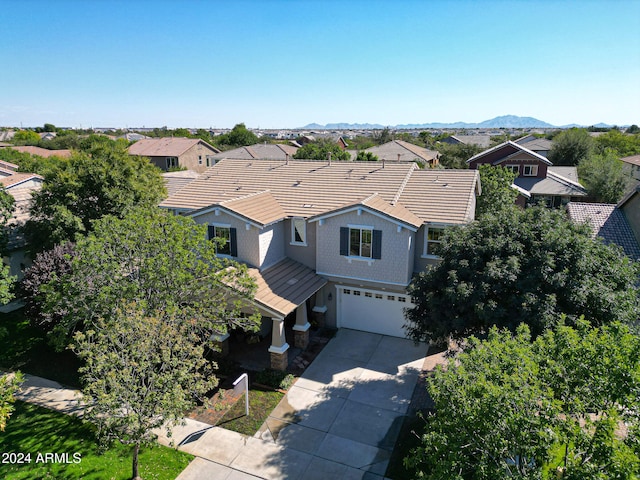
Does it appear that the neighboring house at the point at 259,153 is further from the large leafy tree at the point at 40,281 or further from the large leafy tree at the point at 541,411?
the large leafy tree at the point at 541,411

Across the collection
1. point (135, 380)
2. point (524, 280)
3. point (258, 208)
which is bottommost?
point (135, 380)

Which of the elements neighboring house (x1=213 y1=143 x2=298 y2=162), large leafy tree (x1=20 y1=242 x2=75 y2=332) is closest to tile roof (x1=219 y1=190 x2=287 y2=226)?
large leafy tree (x1=20 y1=242 x2=75 y2=332)

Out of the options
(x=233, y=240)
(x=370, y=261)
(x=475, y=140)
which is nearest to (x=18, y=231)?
(x=233, y=240)

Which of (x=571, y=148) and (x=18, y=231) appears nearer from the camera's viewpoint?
(x=18, y=231)

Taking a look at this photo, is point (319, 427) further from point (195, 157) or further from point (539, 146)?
point (195, 157)

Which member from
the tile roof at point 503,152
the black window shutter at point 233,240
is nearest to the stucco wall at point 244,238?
the black window shutter at point 233,240

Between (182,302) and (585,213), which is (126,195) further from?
(585,213)
